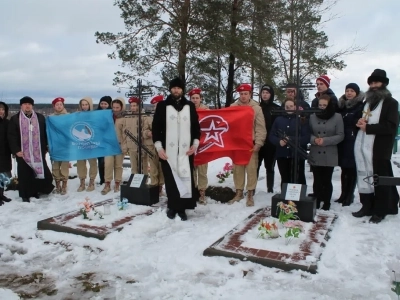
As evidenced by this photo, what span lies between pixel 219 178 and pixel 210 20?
11.2 metres

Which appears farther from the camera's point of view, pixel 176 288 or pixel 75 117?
pixel 75 117

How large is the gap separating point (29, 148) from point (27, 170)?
405 mm

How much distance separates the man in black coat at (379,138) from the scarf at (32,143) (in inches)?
216

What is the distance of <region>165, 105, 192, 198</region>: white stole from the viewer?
220 inches

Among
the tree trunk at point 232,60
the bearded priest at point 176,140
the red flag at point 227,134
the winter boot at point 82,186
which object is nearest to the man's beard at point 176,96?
the bearded priest at point 176,140

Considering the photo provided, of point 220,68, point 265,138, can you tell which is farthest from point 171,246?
point 220,68

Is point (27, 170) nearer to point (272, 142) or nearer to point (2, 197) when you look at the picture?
point (2, 197)

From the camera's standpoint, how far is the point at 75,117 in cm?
743

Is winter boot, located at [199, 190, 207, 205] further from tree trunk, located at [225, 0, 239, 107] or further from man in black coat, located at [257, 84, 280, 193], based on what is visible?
tree trunk, located at [225, 0, 239, 107]

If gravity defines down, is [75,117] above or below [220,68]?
below

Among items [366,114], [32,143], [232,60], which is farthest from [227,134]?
[232,60]

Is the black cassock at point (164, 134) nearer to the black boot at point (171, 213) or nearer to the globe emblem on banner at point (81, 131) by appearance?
the black boot at point (171, 213)

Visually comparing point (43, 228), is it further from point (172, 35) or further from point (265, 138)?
point (172, 35)

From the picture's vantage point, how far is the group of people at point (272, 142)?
5.12 meters
